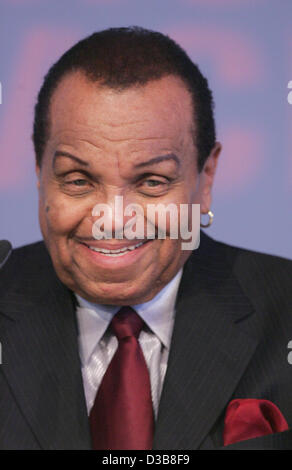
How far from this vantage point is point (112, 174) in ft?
3.92

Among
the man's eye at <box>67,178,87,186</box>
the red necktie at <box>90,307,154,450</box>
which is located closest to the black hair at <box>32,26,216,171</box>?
the man's eye at <box>67,178,87,186</box>

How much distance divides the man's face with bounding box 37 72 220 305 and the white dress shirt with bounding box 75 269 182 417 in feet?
0.15

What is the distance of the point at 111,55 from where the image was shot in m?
1.23

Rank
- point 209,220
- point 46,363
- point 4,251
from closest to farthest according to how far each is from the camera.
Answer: point 4,251 < point 46,363 < point 209,220

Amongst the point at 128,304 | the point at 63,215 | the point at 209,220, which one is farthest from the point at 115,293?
the point at 209,220

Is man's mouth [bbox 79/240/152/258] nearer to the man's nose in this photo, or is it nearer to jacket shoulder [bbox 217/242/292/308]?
the man's nose

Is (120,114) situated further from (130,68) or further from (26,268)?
(26,268)

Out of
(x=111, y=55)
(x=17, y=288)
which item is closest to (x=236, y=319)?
(x=17, y=288)

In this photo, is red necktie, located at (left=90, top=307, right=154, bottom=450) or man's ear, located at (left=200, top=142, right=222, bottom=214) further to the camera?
man's ear, located at (left=200, top=142, right=222, bottom=214)

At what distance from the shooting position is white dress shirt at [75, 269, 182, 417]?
1321 millimetres

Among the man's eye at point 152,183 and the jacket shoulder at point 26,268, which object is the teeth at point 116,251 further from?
the jacket shoulder at point 26,268

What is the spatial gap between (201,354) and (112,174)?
1.22ft

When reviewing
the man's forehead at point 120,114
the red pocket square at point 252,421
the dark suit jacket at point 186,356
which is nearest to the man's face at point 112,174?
the man's forehead at point 120,114

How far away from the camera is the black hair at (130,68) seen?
3.98 feet
